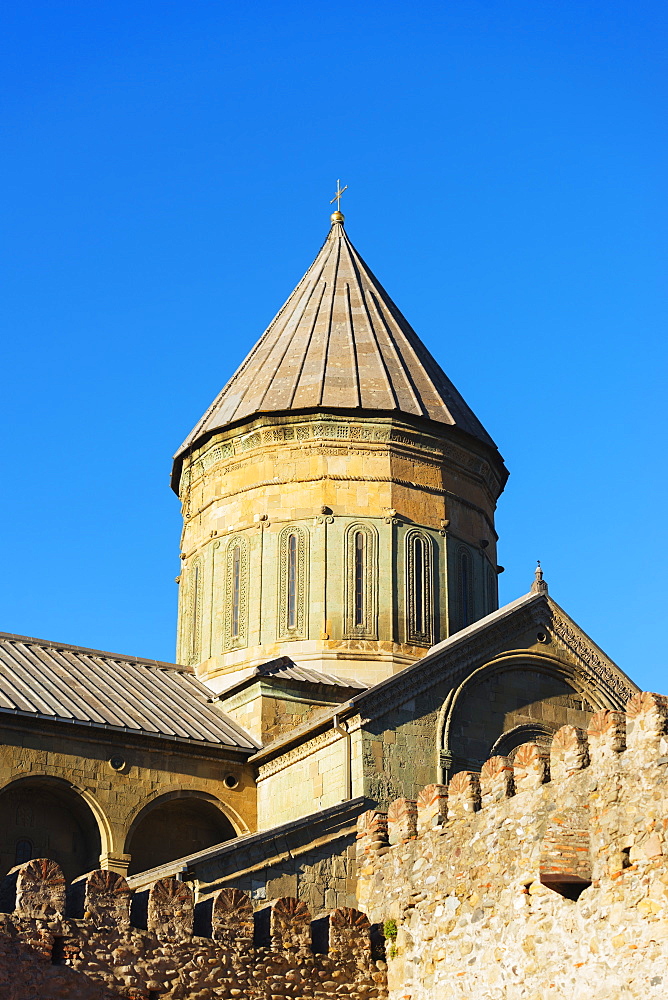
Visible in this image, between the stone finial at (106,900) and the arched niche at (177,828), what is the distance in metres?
6.49

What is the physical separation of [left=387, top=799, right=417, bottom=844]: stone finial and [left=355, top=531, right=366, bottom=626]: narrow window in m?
7.83

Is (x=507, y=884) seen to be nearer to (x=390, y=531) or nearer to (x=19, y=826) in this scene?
(x=19, y=826)

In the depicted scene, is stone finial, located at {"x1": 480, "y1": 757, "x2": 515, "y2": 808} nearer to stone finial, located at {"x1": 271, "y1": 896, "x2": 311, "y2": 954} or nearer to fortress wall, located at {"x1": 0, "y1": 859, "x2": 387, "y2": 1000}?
fortress wall, located at {"x1": 0, "y1": 859, "x2": 387, "y2": 1000}

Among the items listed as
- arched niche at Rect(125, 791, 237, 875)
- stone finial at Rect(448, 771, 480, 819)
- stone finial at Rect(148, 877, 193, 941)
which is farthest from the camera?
arched niche at Rect(125, 791, 237, 875)

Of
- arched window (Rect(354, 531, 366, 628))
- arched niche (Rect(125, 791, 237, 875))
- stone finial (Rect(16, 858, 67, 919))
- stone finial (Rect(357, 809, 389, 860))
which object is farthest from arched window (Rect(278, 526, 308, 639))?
stone finial (Rect(16, 858, 67, 919))

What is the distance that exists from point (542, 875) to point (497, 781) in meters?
1.40

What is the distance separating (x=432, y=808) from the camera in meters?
14.1

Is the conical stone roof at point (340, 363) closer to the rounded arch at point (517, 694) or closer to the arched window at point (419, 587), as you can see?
the arched window at point (419, 587)

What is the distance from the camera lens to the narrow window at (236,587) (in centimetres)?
2314

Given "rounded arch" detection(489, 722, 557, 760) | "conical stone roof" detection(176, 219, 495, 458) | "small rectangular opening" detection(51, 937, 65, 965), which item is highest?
"conical stone roof" detection(176, 219, 495, 458)

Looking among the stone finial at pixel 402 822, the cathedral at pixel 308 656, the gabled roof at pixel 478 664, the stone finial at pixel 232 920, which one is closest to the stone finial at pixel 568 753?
the stone finial at pixel 402 822

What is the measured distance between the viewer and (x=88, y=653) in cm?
2252

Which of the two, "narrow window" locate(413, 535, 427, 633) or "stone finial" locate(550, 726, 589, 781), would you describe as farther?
"narrow window" locate(413, 535, 427, 633)

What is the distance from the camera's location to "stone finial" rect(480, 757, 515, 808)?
1296 cm
